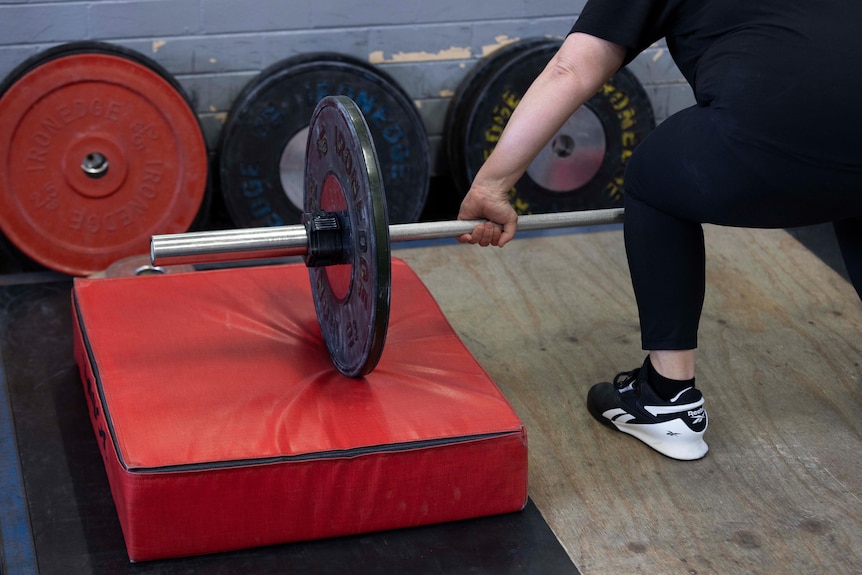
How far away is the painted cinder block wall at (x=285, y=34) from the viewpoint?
278cm

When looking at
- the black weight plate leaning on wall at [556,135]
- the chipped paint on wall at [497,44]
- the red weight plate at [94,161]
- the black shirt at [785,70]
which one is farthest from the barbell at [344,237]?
the chipped paint on wall at [497,44]

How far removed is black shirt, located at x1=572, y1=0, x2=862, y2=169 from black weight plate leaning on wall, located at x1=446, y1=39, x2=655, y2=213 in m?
1.42

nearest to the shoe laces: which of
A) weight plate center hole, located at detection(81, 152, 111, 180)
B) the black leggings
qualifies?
the black leggings

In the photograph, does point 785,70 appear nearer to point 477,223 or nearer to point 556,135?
point 477,223

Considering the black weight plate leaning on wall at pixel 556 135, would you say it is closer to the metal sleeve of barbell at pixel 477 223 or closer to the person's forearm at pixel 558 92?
the metal sleeve of barbell at pixel 477 223

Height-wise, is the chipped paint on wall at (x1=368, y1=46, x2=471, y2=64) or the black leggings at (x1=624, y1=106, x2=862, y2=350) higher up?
the black leggings at (x1=624, y1=106, x2=862, y2=350)

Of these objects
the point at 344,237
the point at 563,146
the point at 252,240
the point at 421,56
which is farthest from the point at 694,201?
the point at 421,56

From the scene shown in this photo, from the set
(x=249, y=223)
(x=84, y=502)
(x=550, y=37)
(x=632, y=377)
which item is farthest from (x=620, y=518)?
(x=550, y=37)

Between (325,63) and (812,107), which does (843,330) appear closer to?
(812,107)

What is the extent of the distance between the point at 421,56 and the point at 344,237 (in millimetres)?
1537

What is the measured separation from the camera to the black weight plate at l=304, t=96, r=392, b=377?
1491mm

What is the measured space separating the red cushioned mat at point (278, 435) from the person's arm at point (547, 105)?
34 cm

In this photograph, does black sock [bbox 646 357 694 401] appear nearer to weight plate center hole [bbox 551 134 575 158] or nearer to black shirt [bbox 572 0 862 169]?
black shirt [bbox 572 0 862 169]

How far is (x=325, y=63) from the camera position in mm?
2803
